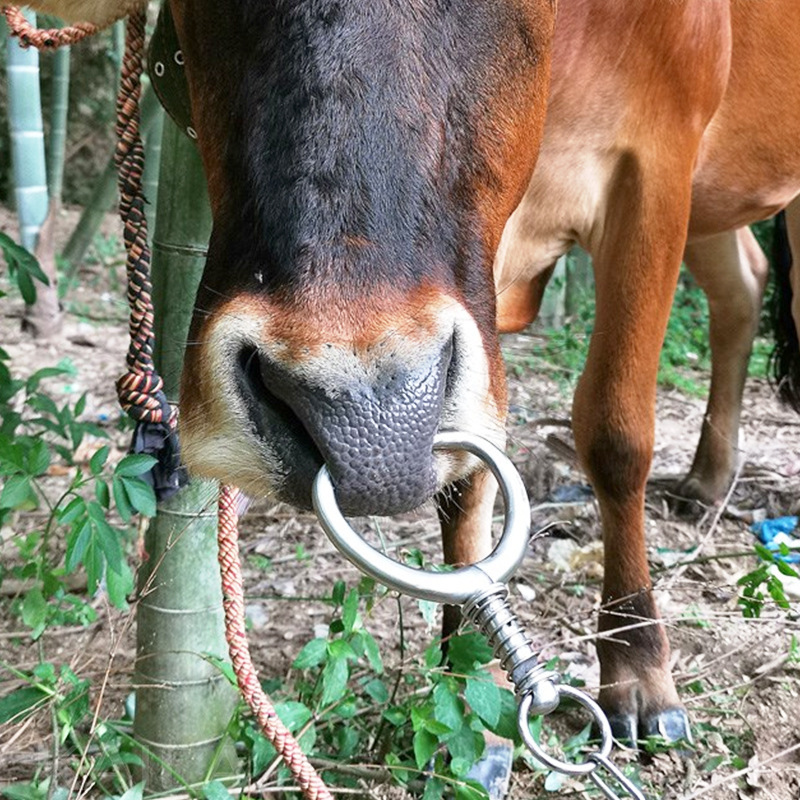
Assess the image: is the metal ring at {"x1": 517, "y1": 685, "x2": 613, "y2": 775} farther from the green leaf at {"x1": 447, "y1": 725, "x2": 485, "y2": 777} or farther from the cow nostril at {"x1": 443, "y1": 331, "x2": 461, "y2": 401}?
the green leaf at {"x1": 447, "y1": 725, "x2": 485, "y2": 777}

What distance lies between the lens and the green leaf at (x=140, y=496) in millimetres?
1729

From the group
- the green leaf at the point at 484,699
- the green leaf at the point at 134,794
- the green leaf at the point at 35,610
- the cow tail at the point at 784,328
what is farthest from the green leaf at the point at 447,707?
the cow tail at the point at 784,328

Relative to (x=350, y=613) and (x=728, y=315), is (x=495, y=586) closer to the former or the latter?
(x=350, y=613)

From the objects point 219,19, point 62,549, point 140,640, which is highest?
point 219,19

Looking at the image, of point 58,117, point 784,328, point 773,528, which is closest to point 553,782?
point 773,528

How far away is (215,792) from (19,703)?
1.14ft

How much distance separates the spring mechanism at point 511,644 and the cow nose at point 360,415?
18 centimetres

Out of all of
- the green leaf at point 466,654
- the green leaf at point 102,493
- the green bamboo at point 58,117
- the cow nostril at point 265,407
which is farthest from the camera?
the green bamboo at point 58,117

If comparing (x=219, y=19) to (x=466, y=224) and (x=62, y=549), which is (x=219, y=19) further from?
(x=62, y=549)

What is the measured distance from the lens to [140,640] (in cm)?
204

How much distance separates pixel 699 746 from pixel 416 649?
744 millimetres

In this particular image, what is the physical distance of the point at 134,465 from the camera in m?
1.73

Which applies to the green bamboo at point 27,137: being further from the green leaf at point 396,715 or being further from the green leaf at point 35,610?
the green leaf at point 396,715

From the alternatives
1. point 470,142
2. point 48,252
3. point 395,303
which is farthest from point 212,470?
point 48,252
